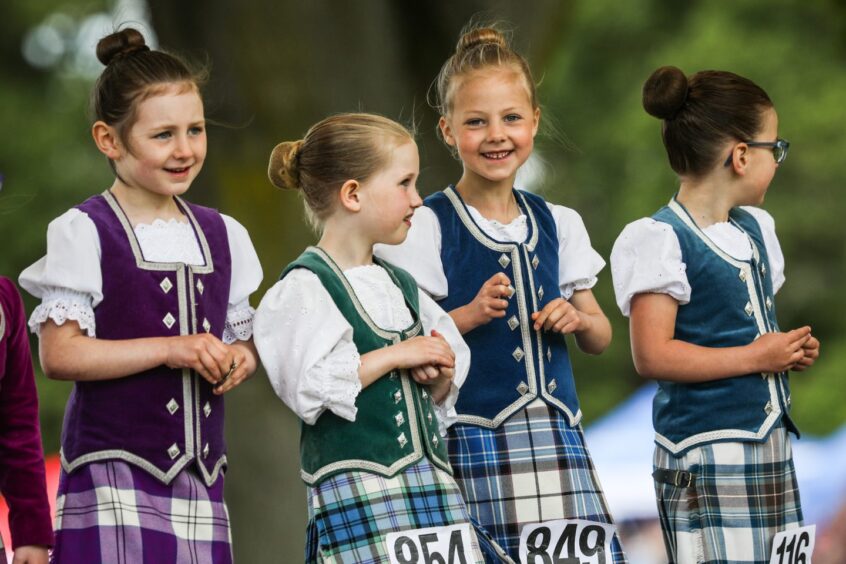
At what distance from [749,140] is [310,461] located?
63.2 inches

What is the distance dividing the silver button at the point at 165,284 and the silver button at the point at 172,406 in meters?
0.25

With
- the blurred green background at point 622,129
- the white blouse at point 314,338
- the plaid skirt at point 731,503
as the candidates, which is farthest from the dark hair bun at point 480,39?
the blurred green background at point 622,129

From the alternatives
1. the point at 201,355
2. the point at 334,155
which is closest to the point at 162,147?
the point at 334,155

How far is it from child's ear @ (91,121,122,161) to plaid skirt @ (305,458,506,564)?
94cm

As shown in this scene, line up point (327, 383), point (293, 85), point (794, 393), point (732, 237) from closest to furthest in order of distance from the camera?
point (327, 383)
point (732, 237)
point (293, 85)
point (794, 393)

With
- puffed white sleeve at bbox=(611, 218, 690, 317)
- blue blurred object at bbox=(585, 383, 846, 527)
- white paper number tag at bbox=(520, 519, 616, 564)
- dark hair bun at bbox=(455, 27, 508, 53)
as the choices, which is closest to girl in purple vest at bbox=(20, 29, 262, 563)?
white paper number tag at bbox=(520, 519, 616, 564)

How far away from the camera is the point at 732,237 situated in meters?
4.04

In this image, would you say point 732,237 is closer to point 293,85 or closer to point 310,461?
point 310,461

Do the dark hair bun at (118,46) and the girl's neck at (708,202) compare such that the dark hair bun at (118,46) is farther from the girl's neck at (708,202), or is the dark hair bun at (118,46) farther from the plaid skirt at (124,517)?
the girl's neck at (708,202)

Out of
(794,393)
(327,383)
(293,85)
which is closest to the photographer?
(327,383)

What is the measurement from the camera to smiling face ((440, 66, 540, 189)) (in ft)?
12.8

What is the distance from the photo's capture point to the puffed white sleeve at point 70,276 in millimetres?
3242

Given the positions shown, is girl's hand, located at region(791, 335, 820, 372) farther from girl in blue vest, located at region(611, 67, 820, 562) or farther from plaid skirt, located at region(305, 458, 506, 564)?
plaid skirt, located at region(305, 458, 506, 564)

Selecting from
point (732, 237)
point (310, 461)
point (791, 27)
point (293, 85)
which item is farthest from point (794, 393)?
point (310, 461)
